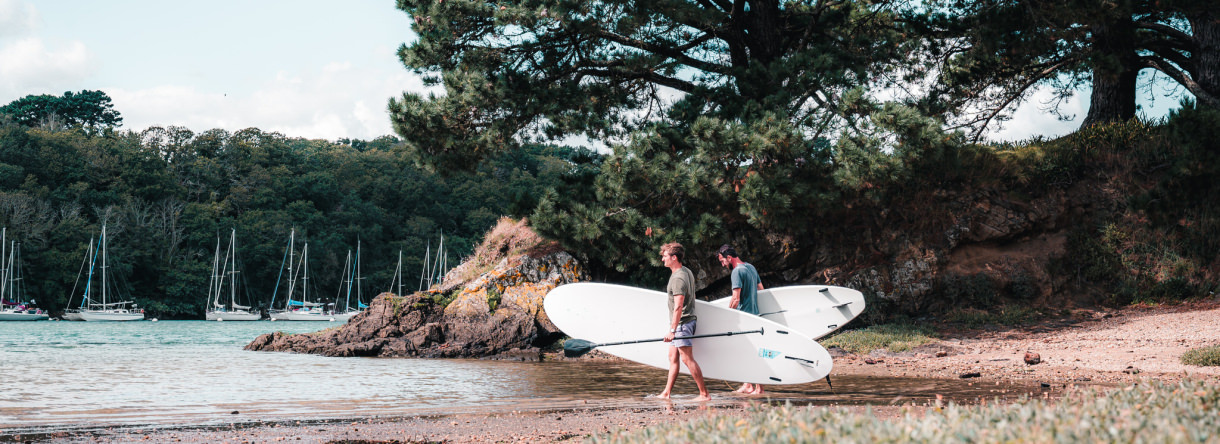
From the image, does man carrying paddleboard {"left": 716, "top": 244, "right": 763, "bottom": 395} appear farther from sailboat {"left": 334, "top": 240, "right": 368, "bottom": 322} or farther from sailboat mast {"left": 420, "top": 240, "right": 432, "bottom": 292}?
sailboat {"left": 334, "top": 240, "right": 368, "bottom": 322}

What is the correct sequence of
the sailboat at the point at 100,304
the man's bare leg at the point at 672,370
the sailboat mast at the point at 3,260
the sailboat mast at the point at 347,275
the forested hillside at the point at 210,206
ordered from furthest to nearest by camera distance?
1. the sailboat mast at the point at 347,275
2. the forested hillside at the point at 210,206
3. the sailboat at the point at 100,304
4. the sailboat mast at the point at 3,260
5. the man's bare leg at the point at 672,370

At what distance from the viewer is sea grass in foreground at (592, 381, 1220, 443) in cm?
308

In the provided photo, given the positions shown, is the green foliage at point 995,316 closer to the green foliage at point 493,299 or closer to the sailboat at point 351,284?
the green foliage at point 493,299

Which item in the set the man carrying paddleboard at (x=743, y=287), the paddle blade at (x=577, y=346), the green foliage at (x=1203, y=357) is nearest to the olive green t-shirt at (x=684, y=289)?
the man carrying paddleboard at (x=743, y=287)

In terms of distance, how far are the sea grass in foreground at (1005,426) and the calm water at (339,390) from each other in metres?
3.51

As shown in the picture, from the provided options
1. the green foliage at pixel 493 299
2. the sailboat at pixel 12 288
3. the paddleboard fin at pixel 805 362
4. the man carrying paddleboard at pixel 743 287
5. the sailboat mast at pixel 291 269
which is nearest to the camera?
the paddleboard fin at pixel 805 362

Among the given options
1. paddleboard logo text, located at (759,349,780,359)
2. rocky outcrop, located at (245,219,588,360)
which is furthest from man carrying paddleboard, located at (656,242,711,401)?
rocky outcrop, located at (245,219,588,360)

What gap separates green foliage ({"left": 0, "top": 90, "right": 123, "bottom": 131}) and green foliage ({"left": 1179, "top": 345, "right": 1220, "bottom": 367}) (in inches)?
2980

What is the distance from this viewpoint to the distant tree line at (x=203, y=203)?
172 feet

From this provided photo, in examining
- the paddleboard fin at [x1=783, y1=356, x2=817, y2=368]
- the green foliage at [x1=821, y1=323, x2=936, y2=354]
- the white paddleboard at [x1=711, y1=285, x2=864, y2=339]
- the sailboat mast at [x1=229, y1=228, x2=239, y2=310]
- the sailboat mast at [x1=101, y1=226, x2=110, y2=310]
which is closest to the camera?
the paddleboard fin at [x1=783, y1=356, x2=817, y2=368]

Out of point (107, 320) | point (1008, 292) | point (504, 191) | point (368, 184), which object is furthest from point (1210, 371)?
point (368, 184)

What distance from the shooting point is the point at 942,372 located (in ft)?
33.9

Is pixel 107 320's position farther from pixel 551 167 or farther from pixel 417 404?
pixel 417 404

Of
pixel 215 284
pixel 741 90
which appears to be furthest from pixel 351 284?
pixel 741 90
